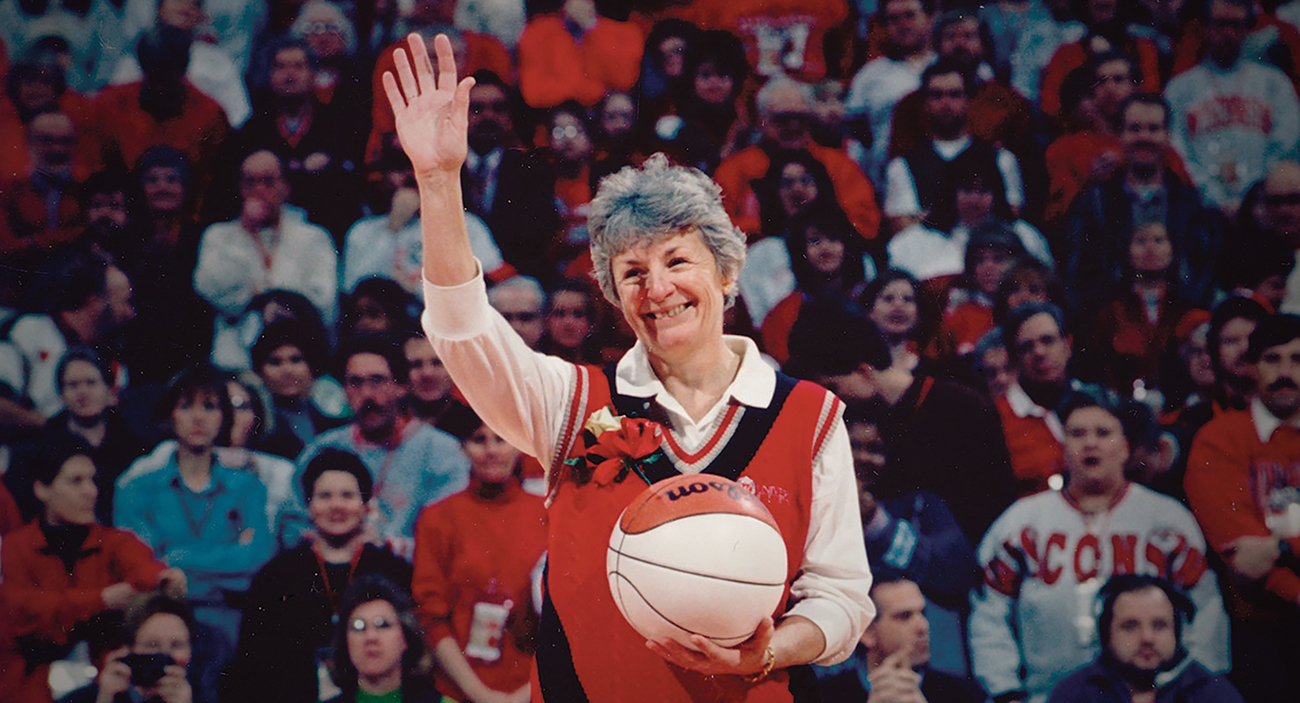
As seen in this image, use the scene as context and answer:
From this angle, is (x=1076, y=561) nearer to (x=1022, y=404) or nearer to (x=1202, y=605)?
(x=1202, y=605)

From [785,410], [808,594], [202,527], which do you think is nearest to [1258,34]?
[785,410]

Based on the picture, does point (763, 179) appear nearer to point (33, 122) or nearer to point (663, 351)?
point (663, 351)

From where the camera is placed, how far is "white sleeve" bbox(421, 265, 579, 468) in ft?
6.72

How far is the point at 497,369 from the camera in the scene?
7.00 feet

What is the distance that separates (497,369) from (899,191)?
1.63 meters

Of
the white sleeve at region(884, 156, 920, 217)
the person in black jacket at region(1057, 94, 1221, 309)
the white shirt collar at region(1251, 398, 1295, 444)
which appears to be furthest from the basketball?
the white shirt collar at region(1251, 398, 1295, 444)

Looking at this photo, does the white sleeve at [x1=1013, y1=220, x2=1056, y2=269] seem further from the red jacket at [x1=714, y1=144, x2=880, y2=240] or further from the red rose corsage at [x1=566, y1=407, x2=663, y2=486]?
the red rose corsage at [x1=566, y1=407, x2=663, y2=486]

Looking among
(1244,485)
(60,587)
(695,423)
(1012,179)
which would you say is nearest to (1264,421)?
(1244,485)

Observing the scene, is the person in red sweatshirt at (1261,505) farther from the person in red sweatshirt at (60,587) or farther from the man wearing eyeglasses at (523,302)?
the person in red sweatshirt at (60,587)

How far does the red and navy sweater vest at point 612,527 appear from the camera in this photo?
2.16 m

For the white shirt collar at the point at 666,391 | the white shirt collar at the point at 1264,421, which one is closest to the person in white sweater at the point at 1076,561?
the white shirt collar at the point at 1264,421

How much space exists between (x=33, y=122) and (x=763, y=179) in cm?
228

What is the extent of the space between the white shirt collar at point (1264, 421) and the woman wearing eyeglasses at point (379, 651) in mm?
2610

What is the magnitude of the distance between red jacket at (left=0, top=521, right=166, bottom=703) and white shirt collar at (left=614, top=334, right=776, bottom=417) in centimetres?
176
